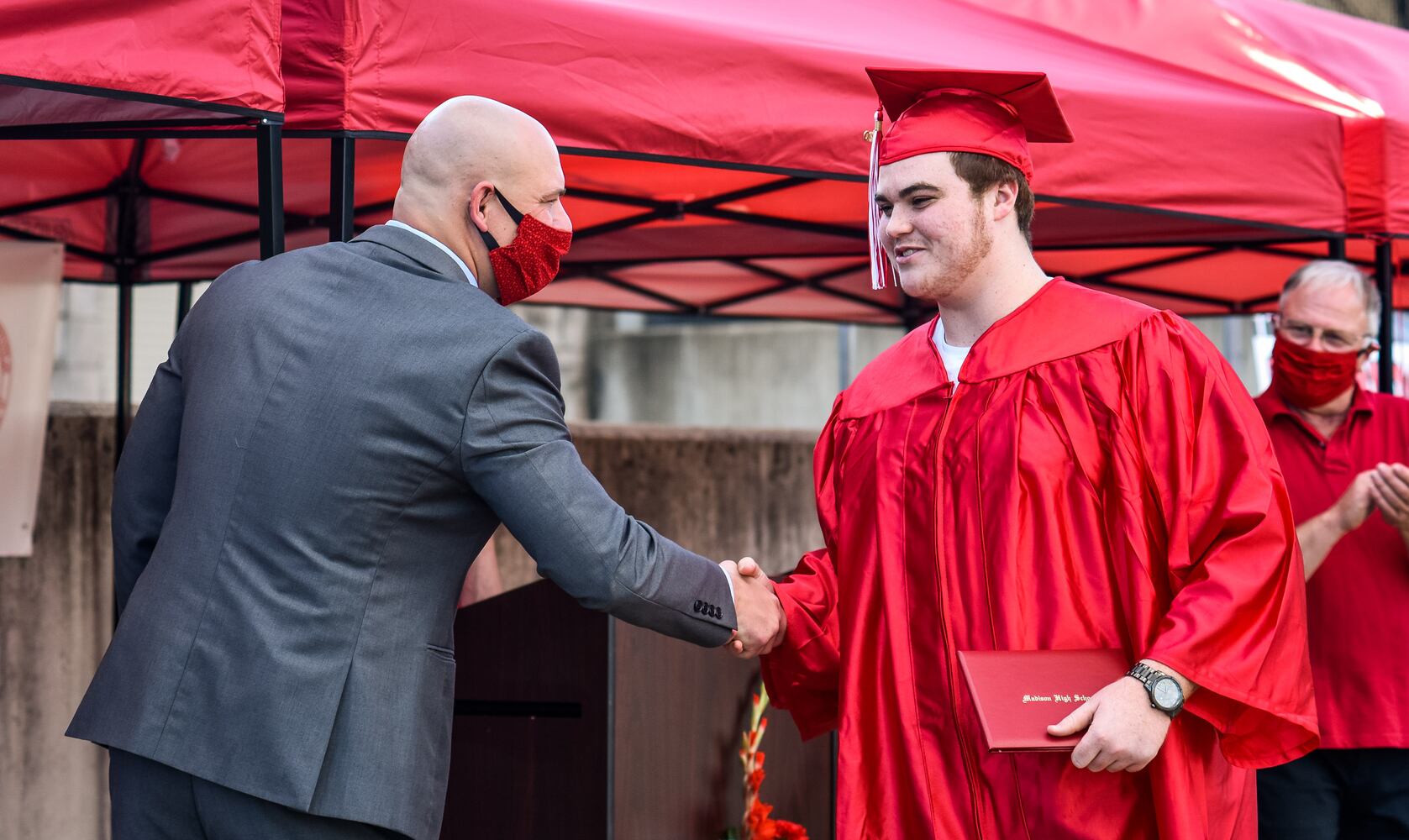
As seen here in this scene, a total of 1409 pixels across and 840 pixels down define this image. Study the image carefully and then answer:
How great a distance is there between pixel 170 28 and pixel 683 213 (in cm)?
251

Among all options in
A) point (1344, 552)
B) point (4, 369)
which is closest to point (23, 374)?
point (4, 369)

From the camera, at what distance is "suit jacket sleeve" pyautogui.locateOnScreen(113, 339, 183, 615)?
2471 mm

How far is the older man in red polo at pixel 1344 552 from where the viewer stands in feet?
11.9

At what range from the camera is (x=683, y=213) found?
504 cm

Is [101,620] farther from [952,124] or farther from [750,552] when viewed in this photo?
[952,124]

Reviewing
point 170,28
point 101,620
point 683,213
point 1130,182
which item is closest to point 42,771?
point 101,620

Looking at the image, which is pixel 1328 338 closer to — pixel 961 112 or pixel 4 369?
pixel 961 112

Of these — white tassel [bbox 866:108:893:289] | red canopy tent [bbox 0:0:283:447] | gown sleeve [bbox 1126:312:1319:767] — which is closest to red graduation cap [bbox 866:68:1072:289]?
white tassel [bbox 866:108:893:289]

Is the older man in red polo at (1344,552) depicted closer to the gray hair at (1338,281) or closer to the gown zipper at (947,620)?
the gray hair at (1338,281)

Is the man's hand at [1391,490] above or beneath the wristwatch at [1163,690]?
above

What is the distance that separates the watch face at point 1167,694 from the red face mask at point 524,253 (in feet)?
4.00

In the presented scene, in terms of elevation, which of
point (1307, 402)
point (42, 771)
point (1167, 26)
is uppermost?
point (1167, 26)

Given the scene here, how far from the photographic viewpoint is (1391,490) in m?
3.50

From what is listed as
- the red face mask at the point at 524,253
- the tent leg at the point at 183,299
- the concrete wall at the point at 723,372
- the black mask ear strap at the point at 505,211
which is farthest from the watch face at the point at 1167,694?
the concrete wall at the point at 723,372
